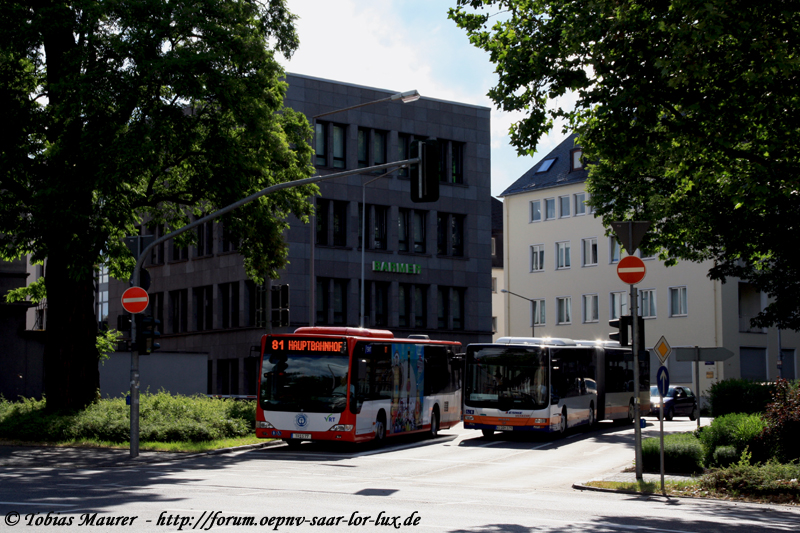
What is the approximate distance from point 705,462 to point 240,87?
572 inches

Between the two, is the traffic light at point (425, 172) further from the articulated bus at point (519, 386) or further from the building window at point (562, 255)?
the building window at point (562, 255)

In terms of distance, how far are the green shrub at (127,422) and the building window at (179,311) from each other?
31.3 meters

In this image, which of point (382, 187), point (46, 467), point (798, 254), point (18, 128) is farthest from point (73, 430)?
point (382, 187)

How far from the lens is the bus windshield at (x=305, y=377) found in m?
24.3

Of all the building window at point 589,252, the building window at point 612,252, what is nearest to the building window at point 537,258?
the building window at point 589,252

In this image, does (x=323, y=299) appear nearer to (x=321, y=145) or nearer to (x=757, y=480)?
(x=321, y=145)

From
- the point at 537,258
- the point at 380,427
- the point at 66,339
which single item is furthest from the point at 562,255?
the point at 66,339

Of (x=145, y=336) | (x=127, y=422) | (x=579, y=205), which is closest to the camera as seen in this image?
(x=145, y=336)

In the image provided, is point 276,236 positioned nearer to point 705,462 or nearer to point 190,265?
point 705,462

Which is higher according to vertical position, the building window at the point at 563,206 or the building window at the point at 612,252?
the building window at the point at 563,206

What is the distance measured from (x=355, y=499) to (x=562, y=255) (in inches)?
2394

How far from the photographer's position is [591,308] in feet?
234

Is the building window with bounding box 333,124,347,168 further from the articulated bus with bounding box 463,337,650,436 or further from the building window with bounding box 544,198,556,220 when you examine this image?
the articulated bus with bounding box 463,337,650,436

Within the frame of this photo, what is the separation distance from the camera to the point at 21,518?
1116 cm
